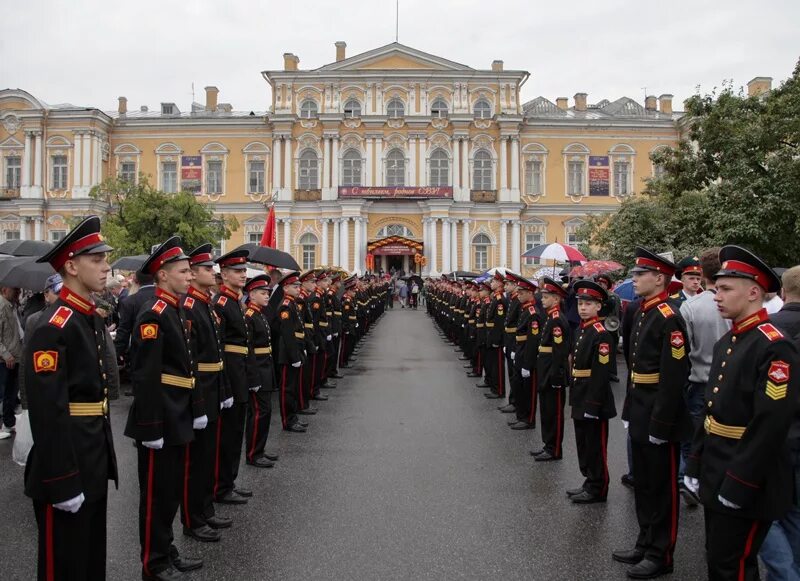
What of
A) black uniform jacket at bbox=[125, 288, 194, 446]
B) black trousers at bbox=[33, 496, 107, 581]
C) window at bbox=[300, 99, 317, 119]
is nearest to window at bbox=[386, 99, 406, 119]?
window at bbox=[300, 99, 317, 119]

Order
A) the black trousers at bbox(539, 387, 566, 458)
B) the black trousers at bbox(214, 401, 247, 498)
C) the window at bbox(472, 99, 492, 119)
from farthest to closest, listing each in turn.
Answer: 1. the window at bbox(472, 99, 492, 119)
2. the black trousers at bbox(539, 387, 566, 458)
3. the black trousers at bbox(214, 401, 247, 498)

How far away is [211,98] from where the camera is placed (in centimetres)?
5303

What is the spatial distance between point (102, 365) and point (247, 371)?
2.85m

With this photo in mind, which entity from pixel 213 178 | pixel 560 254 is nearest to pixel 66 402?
pixel 560 254

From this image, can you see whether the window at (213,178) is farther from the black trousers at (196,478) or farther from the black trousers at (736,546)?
the black trousers at (736,546)

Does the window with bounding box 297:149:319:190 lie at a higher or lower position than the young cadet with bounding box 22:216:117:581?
higher

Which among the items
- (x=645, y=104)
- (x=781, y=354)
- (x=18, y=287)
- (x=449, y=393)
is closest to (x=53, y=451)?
(x=781, y=354)

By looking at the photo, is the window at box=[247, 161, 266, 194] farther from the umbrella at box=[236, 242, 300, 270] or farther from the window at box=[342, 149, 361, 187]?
the umbrella at box=[236, 242, 300, 270]

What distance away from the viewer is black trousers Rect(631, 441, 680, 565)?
189 inches

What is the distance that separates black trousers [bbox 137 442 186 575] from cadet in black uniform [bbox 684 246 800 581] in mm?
3349

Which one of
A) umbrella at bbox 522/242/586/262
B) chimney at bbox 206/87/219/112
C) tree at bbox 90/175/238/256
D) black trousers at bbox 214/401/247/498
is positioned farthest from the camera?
chimney at bbox 206/87/219/112

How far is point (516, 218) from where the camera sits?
149 ft

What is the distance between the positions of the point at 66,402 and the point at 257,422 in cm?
379

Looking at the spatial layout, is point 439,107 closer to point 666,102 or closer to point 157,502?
point 666,102
